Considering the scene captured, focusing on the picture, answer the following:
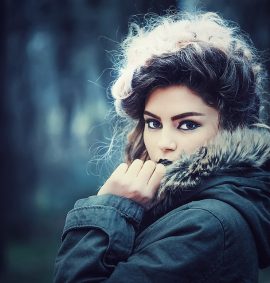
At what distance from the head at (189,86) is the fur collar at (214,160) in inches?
6.4

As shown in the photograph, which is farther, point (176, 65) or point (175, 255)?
point (176, 65)

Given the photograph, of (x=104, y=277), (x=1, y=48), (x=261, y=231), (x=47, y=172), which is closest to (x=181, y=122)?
(x=261, y=231)

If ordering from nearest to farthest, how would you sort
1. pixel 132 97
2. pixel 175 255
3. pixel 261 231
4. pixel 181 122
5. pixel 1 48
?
1. pixel 175 255
2. pixel 261 231
3. pixel 181 122
4. pixel 132 97
5. pixel 1 48

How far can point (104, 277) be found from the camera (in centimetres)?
154

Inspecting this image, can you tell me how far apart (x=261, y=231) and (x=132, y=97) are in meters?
0.82

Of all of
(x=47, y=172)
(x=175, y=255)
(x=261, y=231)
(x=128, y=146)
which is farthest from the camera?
(x=47, y=172)

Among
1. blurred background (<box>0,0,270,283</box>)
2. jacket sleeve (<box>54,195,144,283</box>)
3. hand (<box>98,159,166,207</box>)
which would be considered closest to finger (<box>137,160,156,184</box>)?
hand (<box>98,159,166,207</box>)

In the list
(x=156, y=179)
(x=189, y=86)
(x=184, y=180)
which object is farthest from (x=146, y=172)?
(x=189, y=86)

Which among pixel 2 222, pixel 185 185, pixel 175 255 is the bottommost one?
pixel 2 222

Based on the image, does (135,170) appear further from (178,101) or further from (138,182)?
(178,101)

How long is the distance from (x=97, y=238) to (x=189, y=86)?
724 millimetres

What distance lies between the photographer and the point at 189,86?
1913 mm

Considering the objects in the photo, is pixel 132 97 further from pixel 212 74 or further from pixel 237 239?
pixel 237 239

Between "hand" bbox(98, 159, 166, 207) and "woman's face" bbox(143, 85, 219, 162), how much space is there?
0.44ft
